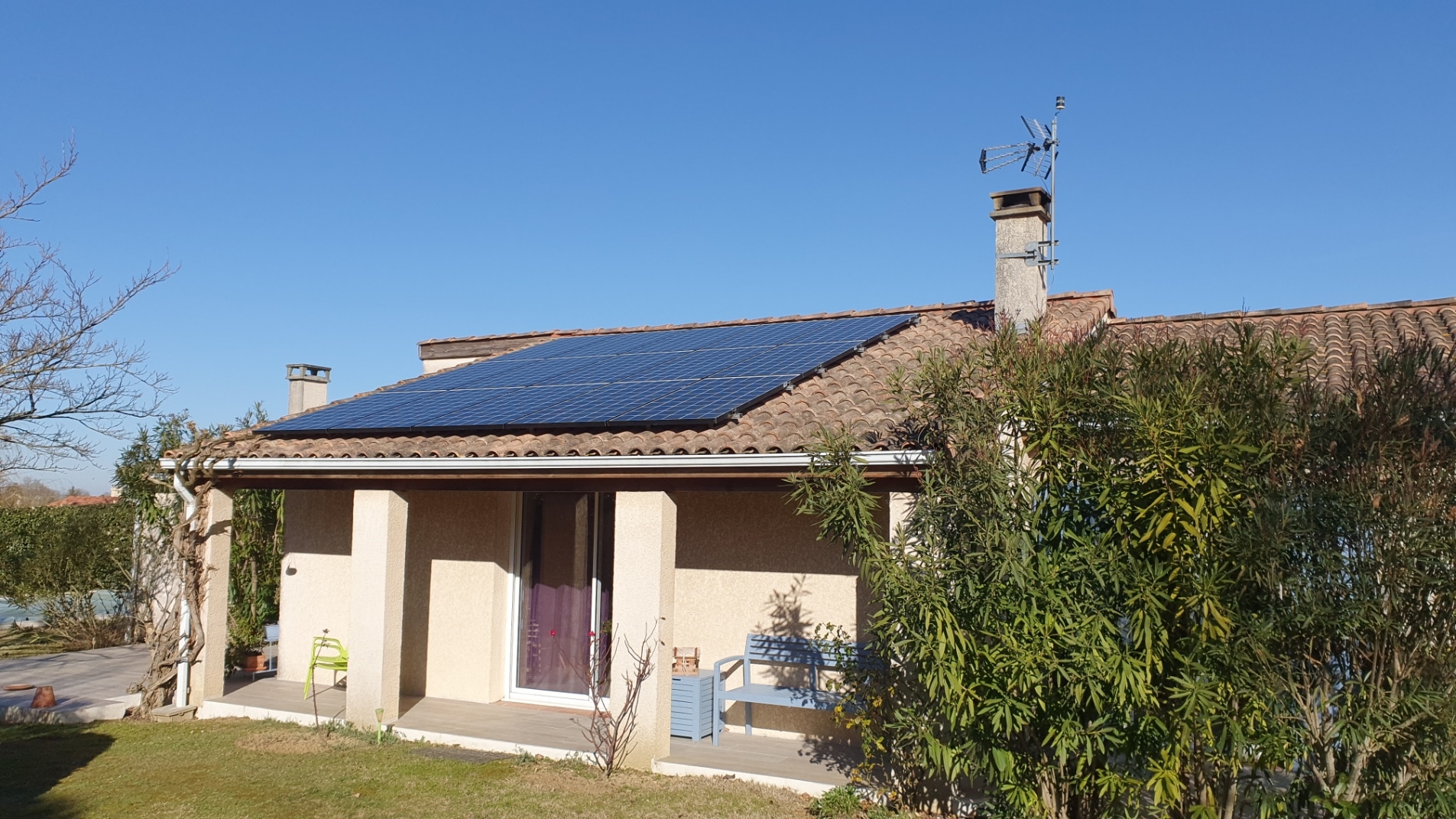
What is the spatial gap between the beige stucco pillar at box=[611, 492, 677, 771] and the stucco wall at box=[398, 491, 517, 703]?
334 cm

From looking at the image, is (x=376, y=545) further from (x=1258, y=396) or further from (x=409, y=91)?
(x=409, y=91)

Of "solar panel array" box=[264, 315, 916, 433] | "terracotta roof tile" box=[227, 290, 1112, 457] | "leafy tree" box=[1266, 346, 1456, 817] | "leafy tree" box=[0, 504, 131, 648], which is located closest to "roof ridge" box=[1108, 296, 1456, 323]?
"terracotta roof tile" box=[227, 290, 1112, 457]

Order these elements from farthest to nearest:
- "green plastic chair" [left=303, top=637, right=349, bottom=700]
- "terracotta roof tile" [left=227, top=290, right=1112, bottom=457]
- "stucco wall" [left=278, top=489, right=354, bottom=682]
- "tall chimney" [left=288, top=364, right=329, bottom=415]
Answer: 1. "tall chimney" [left=288, top=364, right=329, bottom=415]
2. "stucco wall" [left=278, top=489, right=354, bottom=682]
3. "green plastic chair" [left=303, top=637, right=349, bottom=700]
4. "terracotta roof tile" [left=227, top=290, right=1112, bottom=457]

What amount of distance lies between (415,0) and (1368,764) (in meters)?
14.2

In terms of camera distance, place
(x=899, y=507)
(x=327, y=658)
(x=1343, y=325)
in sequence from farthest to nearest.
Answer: (x=327, y=658)
(x=1343, y=325)
(x=899, y=507)

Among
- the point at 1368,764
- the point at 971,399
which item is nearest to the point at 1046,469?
the point at 971,399

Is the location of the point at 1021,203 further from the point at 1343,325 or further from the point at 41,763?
the point at 41,763

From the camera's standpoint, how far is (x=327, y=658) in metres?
11.9

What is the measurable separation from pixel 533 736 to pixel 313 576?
16.1 feet

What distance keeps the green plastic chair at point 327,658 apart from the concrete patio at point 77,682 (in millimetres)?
1814

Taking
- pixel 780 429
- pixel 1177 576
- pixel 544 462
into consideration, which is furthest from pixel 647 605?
pixel 1177 576

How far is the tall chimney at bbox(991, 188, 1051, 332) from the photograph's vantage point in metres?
9.38

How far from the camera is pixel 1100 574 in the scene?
596 cm

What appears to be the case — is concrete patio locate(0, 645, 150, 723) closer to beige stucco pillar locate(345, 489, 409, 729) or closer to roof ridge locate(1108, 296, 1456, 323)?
beige stucco pillar locate(345, 489, 409, 729)
